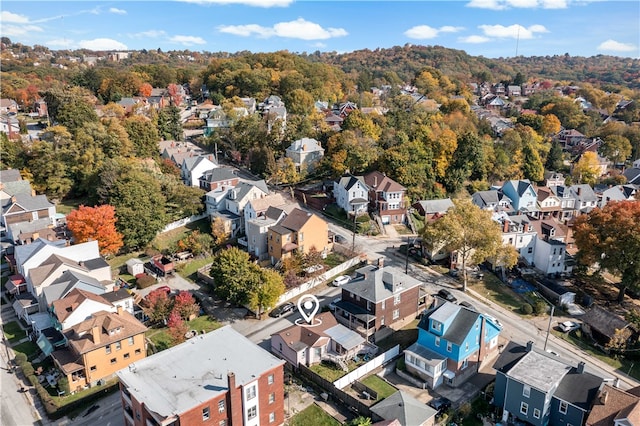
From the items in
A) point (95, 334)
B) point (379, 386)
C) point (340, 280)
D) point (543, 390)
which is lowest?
point (379, 386)

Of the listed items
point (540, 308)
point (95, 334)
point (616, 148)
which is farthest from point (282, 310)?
point (616, 148)

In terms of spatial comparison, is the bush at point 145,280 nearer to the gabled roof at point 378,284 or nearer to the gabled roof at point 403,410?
the gabled roof at point 378,284

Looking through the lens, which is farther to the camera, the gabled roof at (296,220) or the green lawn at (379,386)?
the gabled roof at (296,220)

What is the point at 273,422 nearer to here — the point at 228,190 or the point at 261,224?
the point at 261,224

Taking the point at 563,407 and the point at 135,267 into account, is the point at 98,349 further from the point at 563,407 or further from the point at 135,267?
the point at 563,407

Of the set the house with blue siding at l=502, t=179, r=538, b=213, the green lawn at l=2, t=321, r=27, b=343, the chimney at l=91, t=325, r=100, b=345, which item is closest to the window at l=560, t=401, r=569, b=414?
the chimney at l=91, t=325, r=100, b=345

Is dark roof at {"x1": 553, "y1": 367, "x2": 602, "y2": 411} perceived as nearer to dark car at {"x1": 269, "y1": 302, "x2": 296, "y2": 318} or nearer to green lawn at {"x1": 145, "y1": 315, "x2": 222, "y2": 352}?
dark car at {"x1": 269, "y1": 302, "x2": 296, "y2": 318}

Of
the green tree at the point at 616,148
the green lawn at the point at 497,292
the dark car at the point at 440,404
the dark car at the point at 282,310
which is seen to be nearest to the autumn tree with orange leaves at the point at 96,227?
the dark car at the point at 282,310

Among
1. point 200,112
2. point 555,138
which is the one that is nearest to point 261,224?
point 200,112
